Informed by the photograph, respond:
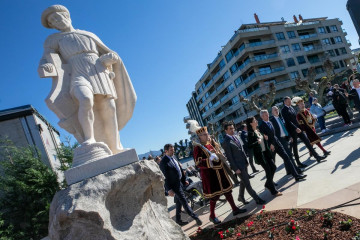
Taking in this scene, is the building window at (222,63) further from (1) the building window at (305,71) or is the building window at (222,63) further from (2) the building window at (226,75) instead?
(1) the building window at (305,71)

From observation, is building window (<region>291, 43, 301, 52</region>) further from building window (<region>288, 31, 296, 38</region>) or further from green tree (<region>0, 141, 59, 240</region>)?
green tree (<region>0, 141, 59, 240</region>)

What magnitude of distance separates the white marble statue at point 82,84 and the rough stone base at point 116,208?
0.86 metres

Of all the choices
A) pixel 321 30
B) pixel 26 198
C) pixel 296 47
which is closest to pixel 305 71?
pixel 296 47

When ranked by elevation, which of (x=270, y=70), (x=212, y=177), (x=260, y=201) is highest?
(x=270, y=70)

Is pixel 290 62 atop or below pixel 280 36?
below

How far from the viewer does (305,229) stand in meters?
3.10

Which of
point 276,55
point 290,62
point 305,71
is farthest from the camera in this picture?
point 305,71

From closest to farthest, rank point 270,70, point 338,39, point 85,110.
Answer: point 85,110 → point 270,70 → point 338,39

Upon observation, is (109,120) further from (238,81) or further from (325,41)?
Answer: (325,41)

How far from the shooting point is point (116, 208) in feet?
9.98

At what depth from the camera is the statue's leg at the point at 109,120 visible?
4.06 m

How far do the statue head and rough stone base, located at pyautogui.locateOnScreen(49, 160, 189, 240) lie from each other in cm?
270

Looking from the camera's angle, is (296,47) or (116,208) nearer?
(116,208)

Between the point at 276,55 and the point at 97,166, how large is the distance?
50815 mm
